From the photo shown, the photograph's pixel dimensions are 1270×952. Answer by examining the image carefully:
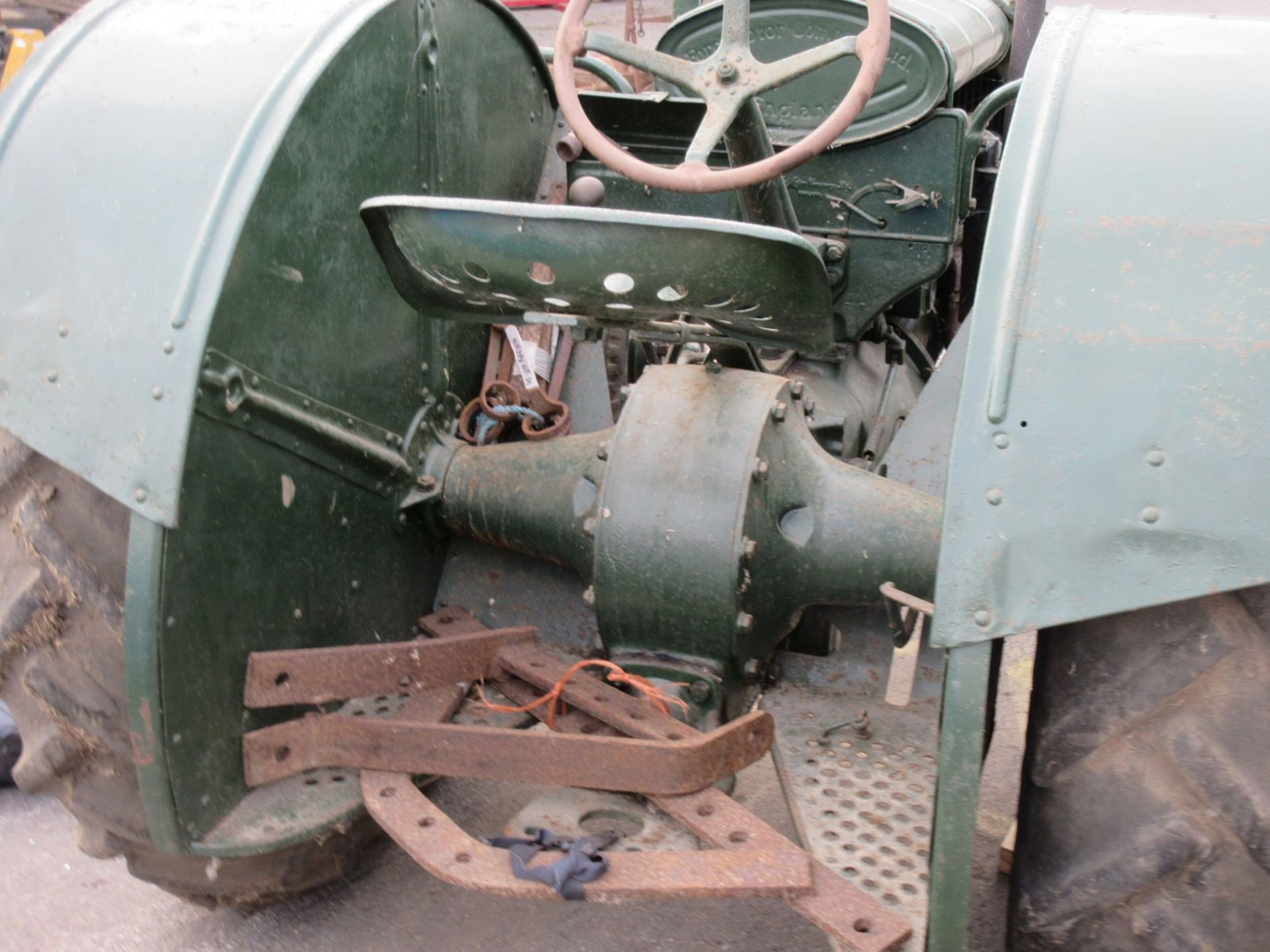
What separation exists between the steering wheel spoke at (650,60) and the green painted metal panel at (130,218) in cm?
46

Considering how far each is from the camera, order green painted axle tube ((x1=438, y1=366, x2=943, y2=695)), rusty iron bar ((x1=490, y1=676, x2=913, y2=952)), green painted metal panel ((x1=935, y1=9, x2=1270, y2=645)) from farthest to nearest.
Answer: green painted axle tube ((x1=438, y1=366, x2=943, y2=695)), rusty iron bar ((x1=490, y1=676, x2=913, y2=952)), green painted metal panel ((x1=935, y1=9, x2=1270, y2=645))

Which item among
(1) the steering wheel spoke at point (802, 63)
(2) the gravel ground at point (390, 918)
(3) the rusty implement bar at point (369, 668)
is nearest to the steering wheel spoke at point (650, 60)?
(1) the steering wheel spoke at point (802, 63)

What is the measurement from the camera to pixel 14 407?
152cm

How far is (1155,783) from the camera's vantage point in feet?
4.17

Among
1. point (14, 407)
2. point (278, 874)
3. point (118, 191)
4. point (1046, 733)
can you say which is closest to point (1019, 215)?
point (1046, 733)

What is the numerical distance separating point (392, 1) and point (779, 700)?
4.41ft

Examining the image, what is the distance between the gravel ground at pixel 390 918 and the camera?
217cm

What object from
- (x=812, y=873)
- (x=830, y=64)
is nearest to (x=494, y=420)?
(x=812, y=873)

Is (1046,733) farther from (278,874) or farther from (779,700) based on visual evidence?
(278,874)

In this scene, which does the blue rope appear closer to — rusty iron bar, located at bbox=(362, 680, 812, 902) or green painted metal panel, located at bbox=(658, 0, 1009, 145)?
rusty iron bar, located at bbox=(362, 680, 812, 902)

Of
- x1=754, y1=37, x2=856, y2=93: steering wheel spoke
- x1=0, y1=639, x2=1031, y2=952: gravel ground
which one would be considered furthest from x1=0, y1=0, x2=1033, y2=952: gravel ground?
x1=754, y1=37, x2=856, y2=93: steering wheel spoke

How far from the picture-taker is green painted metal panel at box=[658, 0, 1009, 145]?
2.72 meters

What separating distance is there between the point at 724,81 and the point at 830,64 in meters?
1.06

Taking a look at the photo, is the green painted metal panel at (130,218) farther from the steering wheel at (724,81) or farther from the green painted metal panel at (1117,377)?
the green painted metal panel at (1117,377)
